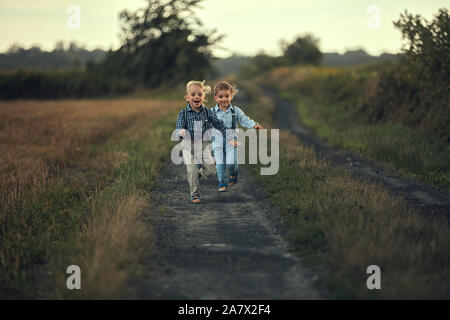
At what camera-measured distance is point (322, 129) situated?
16.8 metres

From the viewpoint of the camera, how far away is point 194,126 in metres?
6.34

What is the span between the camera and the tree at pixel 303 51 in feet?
228

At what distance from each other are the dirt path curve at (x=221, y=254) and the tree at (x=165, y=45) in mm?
29769

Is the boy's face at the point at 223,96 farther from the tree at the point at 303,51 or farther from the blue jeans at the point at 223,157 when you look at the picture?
the tree at the point at 303,51

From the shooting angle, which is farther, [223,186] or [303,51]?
[303,51]

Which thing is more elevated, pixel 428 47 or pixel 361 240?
pixel 428 47

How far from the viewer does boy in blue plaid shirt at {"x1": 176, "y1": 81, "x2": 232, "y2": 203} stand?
20.3ft

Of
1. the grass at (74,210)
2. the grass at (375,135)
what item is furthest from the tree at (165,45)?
the grass at (74,210)

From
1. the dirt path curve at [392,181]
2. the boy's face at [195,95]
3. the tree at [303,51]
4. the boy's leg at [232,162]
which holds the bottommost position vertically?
the dirt path curve at [392,181]

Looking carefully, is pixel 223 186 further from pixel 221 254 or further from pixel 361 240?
pixel 361 240

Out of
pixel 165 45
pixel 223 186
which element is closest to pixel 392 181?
pixel 223 186

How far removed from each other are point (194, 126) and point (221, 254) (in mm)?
2556

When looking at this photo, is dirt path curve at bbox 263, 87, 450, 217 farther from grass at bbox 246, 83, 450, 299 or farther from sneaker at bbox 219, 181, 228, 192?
sneaker at bbox 219, 181, 228, 192

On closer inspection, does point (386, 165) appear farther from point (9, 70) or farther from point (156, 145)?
point (9, 70)
